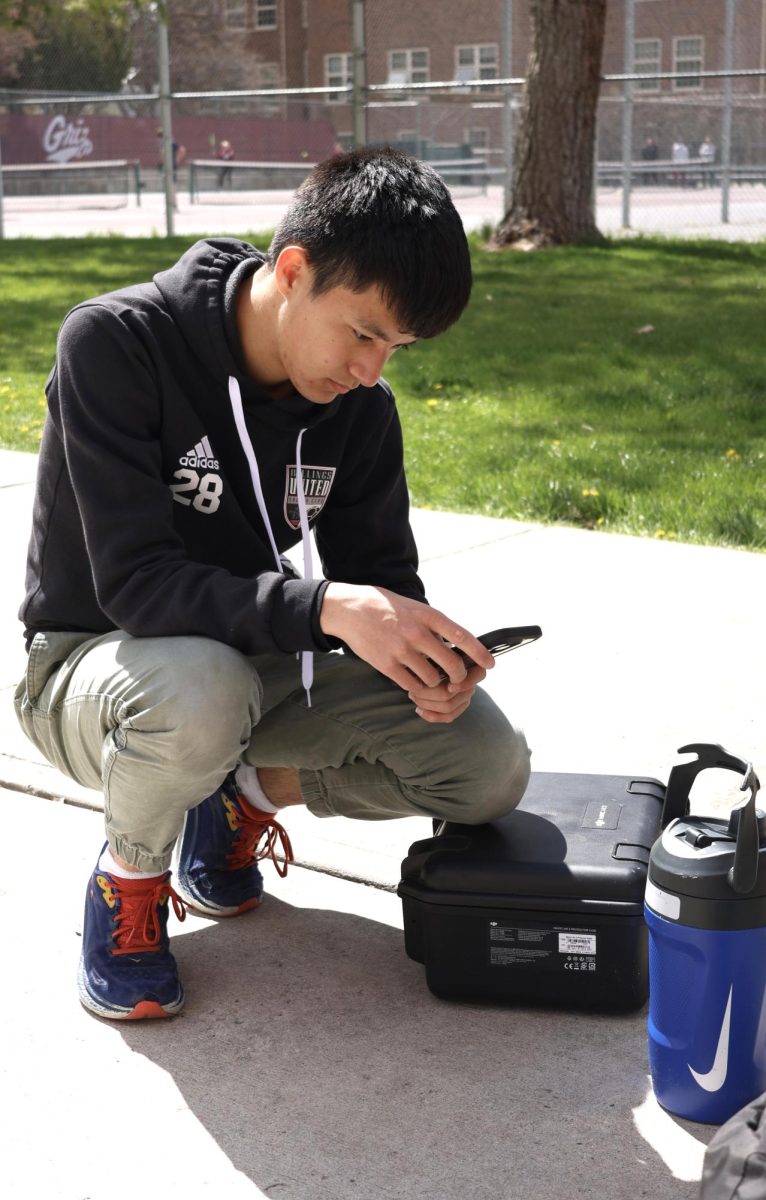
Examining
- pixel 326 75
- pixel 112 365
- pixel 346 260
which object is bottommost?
pixel 112 365

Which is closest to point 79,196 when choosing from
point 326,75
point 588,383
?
point 326,75

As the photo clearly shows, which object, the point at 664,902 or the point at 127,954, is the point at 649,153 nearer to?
the point at 127,954

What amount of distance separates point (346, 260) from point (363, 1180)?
4.50ft

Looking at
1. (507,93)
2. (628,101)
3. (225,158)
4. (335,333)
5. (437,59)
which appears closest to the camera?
(335,333)

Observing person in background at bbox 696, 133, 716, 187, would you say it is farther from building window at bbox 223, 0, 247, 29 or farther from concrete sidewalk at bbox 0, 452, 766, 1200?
building window at bbox 223, 0, 247, 29

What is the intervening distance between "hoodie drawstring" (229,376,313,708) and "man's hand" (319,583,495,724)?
21 cm

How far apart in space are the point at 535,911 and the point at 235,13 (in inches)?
1543

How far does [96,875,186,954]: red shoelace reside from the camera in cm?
250

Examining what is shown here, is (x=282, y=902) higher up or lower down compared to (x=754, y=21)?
lower down

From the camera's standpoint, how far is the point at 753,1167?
1769mm

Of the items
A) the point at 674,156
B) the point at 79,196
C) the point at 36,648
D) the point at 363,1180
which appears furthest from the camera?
the point at 79,196

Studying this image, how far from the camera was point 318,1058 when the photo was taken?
2387mm

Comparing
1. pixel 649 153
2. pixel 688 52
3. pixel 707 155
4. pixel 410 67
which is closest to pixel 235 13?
pixel 410 67

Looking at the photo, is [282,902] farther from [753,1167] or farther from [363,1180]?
[753,1167]
